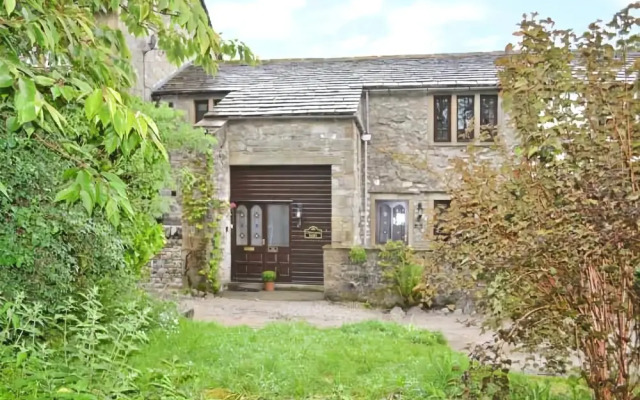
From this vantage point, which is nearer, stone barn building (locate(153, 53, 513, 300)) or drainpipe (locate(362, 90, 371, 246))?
stone barn building (locate(153, 53, 513, 300))

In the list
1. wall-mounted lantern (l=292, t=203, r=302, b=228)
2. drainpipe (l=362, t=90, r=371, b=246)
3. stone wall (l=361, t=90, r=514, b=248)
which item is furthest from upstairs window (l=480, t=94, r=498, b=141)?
wall-mounted lantern (l=292, t=203, r=302, b=228)

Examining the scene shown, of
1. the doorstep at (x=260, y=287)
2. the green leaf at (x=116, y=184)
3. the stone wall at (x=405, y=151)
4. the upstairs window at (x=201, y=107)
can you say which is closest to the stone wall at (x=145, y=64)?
the upstairs window at (x=201, y=107)

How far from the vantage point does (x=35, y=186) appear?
4.86 meters

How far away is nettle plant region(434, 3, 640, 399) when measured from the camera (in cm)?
332

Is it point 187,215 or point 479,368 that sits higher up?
point 187,215

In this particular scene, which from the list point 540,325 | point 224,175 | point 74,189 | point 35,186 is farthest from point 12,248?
point 224,175

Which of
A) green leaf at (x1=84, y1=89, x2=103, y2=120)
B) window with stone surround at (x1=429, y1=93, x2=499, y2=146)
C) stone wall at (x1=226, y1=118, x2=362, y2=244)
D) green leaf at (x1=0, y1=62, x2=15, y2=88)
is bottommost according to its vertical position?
green leaf at (x1=84, y1=89, x2=103, y2=120)

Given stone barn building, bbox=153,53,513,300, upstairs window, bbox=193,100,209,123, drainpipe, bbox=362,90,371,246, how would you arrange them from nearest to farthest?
1. stone barn building, bbox=153,53,513,300
2. drainpipe, bbox=362,90,371,246
3. upstairs window, bbox=193,100,209,123

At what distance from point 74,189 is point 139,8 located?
4.59 feet

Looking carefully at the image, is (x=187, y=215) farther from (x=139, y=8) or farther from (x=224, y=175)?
(x=139, y=8)

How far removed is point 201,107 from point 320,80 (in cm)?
341

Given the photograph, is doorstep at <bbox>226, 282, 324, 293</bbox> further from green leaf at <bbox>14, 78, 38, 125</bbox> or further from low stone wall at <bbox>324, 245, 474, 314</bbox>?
green leaf at <bbox>14, 78, 38, 125</bbox>

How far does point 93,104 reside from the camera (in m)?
1.83

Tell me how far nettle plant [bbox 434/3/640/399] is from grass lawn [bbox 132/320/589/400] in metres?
0.80
